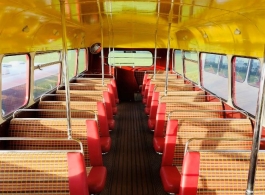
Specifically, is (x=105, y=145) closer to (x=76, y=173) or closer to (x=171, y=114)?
(x=171, y=114)

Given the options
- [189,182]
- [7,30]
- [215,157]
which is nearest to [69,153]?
[189,182]

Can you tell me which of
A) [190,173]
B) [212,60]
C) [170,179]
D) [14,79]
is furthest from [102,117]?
[14,79]

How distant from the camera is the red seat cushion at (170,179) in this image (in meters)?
2.97

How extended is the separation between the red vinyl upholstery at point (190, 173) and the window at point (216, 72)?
3.38m

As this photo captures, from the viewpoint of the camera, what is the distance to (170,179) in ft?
9.99

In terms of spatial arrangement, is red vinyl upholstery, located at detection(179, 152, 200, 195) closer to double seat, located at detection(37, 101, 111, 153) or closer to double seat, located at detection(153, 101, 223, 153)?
double seat, located at detection(153, 101, 223, 153)

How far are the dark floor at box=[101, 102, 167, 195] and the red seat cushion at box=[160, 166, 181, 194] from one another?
0.80m

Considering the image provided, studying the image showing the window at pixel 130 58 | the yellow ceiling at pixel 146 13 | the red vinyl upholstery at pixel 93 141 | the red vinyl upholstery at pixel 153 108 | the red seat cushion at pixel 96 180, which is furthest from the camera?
the window at pixel 130 58

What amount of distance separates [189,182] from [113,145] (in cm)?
356

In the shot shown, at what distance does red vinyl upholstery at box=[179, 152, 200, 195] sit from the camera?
2.31 metres

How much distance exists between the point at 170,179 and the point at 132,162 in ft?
6.30

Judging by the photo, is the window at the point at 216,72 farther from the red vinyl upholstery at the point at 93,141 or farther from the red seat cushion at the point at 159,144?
the red vinyl upholstery at the point at 93,141

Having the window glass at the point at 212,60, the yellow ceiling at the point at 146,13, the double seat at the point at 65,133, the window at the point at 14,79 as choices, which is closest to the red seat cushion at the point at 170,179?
the double seat at the point at 65,133

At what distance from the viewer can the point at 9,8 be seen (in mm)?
2902
